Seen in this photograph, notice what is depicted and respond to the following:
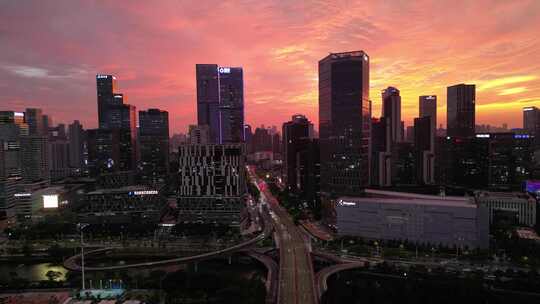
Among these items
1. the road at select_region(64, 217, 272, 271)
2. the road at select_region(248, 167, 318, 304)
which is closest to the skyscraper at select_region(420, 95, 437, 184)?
the road at select_region(248, 167, 318, 304)

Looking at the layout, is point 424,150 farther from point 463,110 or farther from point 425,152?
point 463,110

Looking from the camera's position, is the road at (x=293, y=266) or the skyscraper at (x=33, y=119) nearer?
the road at (x=293, y=266)

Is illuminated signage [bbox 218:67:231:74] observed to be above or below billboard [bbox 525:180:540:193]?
above

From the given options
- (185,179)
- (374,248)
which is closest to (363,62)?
(374,248)

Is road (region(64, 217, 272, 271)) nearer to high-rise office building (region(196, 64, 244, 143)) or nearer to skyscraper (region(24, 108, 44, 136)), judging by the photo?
high-rise office building (region(196, 64, 244, 143))

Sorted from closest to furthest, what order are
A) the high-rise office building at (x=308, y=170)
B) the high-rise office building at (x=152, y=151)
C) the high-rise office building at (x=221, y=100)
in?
the high-rise office building at (x=308, y=170) < the high-rise office building at (x=152, y=151) < the high-rise office building at (x=221, y=100)

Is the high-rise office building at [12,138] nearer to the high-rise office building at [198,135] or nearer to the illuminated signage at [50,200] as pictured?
the illuminated signage at [50,200]

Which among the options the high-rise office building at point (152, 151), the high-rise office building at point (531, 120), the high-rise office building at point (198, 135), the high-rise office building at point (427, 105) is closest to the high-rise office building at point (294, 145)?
the high-rise office building at point (198, 135)
